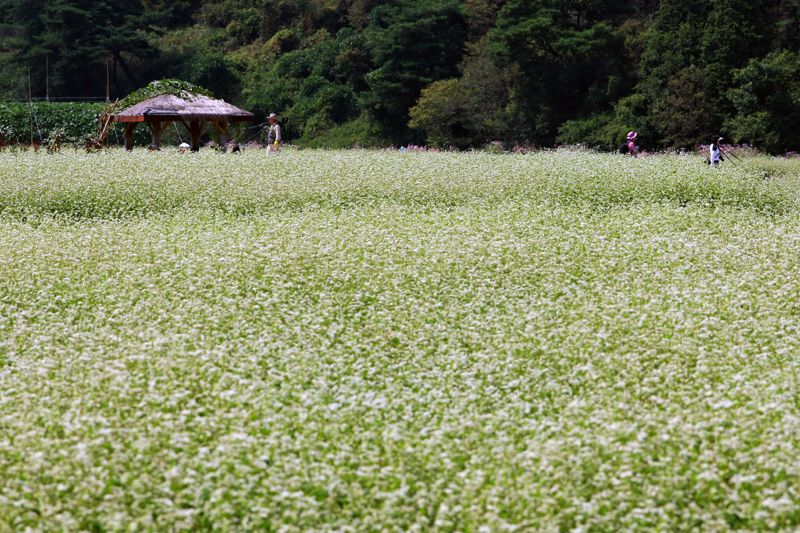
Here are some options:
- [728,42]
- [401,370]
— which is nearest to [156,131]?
[728,42]

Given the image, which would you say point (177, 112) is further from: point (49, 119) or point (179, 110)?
point (49, 119)

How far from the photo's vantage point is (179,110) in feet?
71.9

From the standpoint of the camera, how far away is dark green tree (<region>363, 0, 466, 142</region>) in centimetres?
3400

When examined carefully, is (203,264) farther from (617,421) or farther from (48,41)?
(48,41)

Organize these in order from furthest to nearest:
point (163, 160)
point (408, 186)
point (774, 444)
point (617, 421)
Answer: point (163, 160)
point (408, 186)
point (617, 421)
point (774, 444)

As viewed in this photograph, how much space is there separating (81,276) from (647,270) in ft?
17.6

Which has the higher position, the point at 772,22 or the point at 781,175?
the point at 772,22

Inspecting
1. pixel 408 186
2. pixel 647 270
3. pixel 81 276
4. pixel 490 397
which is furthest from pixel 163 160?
pixel 490 397

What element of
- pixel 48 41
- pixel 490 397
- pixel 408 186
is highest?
pixel 48 41

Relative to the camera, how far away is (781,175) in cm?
1955

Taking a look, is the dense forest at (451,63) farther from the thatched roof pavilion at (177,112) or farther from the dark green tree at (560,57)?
the thatched roof pavilion at (177,112)

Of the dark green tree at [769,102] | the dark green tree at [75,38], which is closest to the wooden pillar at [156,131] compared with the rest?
the dark green tree at [769,102]

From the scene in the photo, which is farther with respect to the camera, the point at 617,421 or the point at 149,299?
the point at 149,299

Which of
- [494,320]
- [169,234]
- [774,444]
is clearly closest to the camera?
[774,444]
